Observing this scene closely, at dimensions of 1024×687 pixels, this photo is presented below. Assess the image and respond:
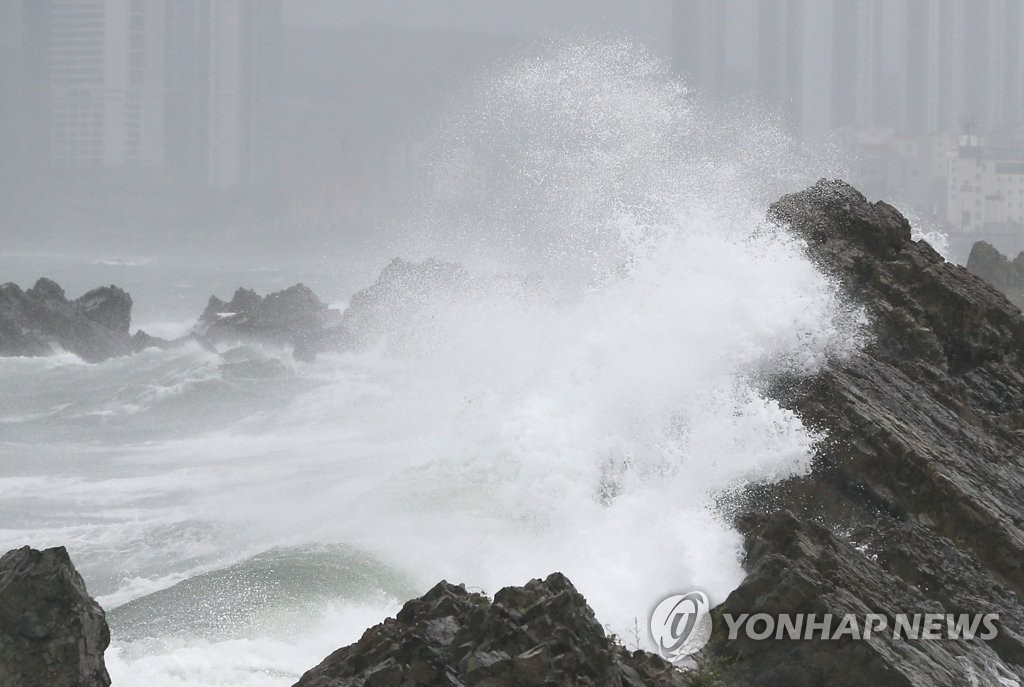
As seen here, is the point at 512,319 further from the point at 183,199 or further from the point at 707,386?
the point at 183,199

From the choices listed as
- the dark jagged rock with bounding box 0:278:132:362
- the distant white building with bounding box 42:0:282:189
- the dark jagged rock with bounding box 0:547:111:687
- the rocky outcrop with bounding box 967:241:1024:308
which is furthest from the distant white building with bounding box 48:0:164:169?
the dark jagged rock with bounding box 0:547:111:687

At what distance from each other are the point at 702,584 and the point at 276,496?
24.3 feet

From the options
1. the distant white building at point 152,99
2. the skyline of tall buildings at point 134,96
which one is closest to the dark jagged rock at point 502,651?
the skyline of tall buildings at point 134,96

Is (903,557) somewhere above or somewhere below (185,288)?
below

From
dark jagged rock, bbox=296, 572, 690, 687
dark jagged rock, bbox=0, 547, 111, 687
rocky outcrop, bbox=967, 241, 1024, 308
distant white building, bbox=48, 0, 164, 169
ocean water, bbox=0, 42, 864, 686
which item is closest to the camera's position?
dark jagged rock, bbox=296, 572, 690, 687

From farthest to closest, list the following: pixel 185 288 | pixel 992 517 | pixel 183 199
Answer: pixel 183 199, pixel 185 288, pixel 992 517

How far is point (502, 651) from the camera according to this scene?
7367mm

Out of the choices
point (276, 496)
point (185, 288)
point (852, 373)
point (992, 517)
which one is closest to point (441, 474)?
point (276, 496)

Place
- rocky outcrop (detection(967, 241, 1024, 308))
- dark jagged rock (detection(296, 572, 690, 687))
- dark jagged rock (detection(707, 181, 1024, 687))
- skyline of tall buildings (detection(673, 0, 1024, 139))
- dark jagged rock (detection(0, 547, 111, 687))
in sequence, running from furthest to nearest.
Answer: skyline of tall buildings (detection(673, 0, 1024, 139)), rocky outcrop (detection(967, 241, 1024, 308)), dark jagged rock (detection(707, 181, 1024, 687)), dark jagged rock (detection(0, 547, 111, 687)), dark jagged rock (detection(296, 572, 690, 687))

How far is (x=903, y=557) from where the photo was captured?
377 inches

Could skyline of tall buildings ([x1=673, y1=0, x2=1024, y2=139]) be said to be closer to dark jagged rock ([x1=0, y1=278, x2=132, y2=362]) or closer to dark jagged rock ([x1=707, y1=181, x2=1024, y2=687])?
dark jagged rock ([x1=0, y1=278, x2=132, y2=362])

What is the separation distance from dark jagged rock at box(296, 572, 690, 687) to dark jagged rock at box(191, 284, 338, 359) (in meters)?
26.4

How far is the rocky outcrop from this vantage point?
33531 mm

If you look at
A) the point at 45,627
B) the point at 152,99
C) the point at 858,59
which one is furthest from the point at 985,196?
the point at 45,627
